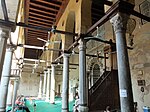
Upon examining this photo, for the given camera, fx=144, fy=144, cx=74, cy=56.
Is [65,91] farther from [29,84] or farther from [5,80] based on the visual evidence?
[29,84]

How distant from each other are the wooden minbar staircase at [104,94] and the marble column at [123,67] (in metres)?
3.93

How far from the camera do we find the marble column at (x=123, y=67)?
11.9 feet

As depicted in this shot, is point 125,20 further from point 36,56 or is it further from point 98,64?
point 36,56

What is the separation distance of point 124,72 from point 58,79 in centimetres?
2317

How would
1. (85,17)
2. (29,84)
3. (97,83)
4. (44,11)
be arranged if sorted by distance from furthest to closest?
(29,84), (44,11), (97,83), (85,17)

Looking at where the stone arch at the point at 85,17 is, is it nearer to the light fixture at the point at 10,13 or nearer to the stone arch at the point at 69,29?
the stone arch at the point at 69,29

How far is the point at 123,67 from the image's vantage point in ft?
12.6

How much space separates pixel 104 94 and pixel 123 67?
430cm

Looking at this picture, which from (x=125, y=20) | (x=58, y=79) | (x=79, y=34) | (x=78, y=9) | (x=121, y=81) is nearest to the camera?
(x=121, y=81)

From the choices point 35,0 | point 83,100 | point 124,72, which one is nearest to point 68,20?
point 35,0

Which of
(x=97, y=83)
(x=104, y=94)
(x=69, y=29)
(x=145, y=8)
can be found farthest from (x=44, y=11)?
(x=104, y=94)

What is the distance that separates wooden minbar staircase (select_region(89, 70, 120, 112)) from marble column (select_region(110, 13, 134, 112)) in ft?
12.9

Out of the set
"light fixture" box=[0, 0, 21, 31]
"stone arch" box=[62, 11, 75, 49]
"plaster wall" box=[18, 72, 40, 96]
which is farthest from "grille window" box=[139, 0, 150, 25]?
"plaster wall" box=[18, 72, 40, 96]

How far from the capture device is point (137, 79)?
7.73 metres
